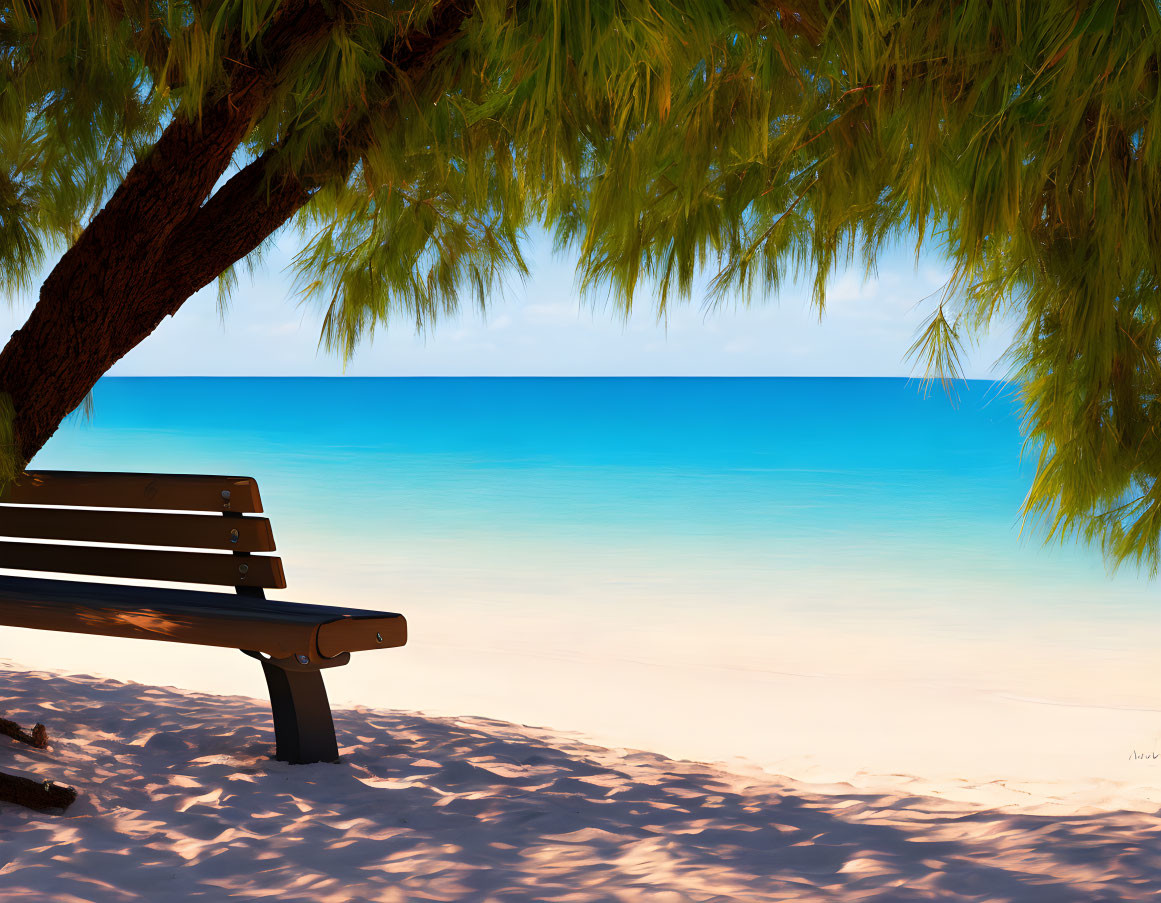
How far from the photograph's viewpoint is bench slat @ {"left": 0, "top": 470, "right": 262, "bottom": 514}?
226 centimetres

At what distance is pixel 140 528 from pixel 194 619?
0.48 metres

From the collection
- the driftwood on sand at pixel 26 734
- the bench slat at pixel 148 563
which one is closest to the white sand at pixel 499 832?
the driftwood on sand at pixel 26 734

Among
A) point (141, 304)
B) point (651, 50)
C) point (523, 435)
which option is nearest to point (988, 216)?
point (651, 50)

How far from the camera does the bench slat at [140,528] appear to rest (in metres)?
2.23

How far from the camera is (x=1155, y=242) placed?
1.58 meters

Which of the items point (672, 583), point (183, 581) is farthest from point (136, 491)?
point (672, 583)

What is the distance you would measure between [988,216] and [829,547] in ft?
28.6

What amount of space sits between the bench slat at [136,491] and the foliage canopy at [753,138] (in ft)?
1.92

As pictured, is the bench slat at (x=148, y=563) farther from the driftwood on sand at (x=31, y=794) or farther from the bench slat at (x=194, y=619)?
the driftwood on sand at (x=31, y=794)

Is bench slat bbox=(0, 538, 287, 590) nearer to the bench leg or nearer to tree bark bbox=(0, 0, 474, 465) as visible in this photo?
the bench leg

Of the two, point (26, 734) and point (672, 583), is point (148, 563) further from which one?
point (672, 583)

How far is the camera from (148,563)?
A: 7.58ft

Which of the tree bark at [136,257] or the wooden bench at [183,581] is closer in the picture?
the wooden bench at [183,581]

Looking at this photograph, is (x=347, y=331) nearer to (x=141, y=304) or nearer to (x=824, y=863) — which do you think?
(x=141, y=304)
